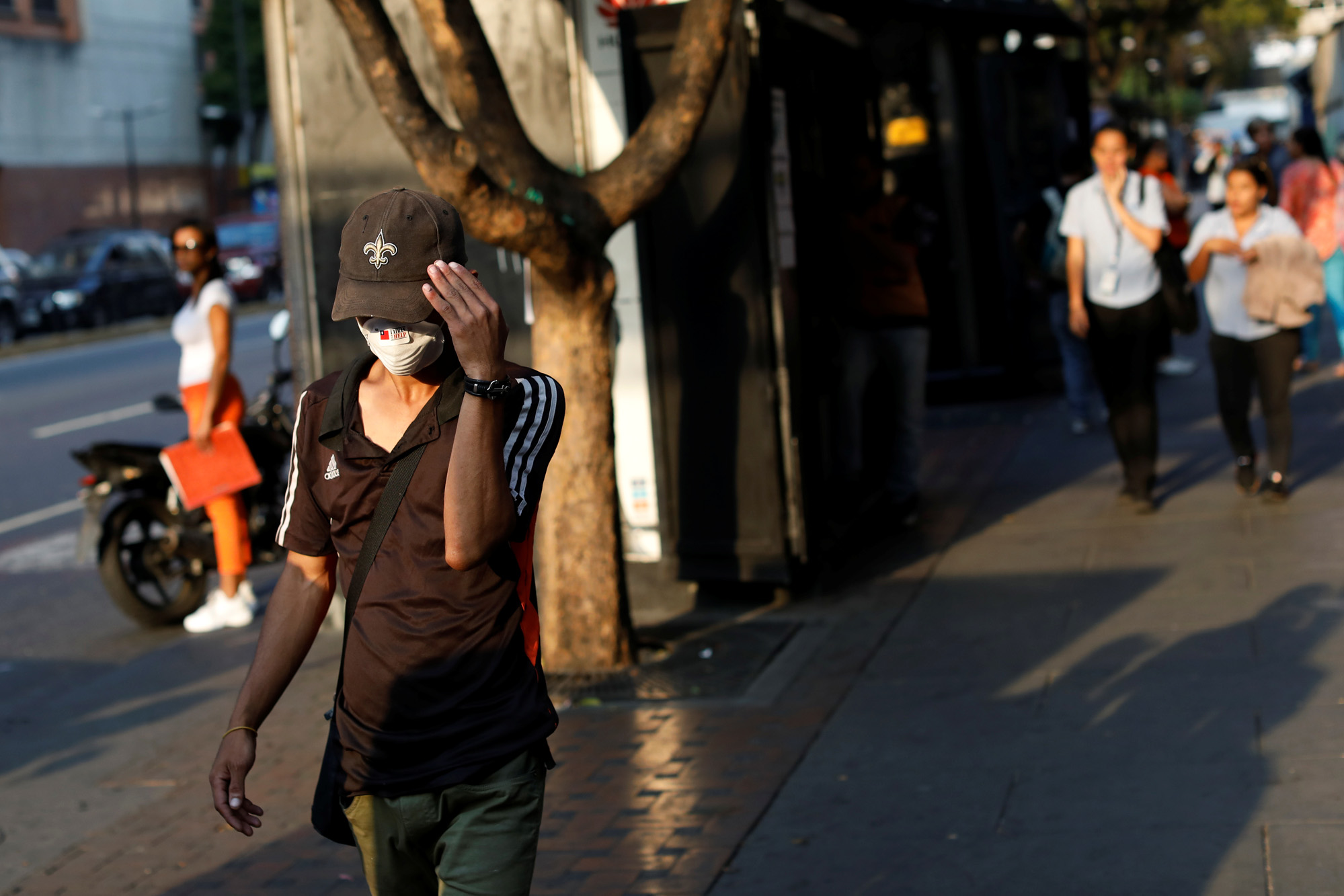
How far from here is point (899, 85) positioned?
42.2 ft

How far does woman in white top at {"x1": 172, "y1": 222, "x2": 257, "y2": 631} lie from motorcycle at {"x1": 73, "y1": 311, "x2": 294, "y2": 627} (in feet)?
0.49

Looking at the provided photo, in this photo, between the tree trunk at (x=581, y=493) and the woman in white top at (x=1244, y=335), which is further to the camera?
the woman in white top at (x=1244, y=335)

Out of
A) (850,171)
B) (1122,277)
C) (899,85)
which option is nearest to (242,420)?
(850,171)

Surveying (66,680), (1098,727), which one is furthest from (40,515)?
(1098,727)

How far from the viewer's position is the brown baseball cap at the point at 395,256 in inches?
100

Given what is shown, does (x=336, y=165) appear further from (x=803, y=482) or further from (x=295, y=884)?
(x=295, y=884)

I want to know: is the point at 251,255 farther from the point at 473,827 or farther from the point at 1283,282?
the point at 473,827

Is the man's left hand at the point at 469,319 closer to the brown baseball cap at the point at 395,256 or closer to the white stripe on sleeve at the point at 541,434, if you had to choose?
the brown baseball cap at the point at 395,256

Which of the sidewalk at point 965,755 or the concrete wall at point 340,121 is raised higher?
the concrete wall at point 340,121

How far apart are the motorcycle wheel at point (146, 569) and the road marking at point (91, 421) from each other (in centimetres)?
736

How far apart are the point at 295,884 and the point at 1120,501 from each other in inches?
217

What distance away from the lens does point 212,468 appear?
25.0 feet

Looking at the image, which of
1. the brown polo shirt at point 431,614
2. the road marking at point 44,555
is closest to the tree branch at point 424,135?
the brown polo shirt at point 431,614

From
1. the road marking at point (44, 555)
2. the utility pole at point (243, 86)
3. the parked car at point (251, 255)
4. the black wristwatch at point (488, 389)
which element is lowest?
the road marking at point (44, 555)
